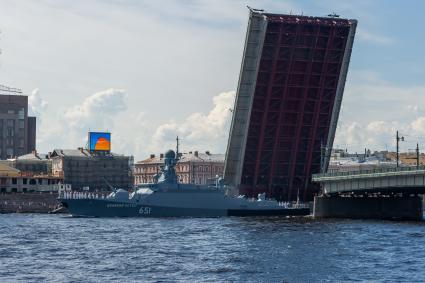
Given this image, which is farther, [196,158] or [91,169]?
[196,158]

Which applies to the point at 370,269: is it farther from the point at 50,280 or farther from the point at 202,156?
the point at 202,156

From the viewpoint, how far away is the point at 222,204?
80875 millimetres

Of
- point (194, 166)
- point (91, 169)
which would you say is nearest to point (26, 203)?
point (91, 169)

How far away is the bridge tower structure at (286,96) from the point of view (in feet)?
245

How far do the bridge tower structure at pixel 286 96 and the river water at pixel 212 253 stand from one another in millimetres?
14885

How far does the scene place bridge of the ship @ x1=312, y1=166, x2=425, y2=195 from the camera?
66.8 m

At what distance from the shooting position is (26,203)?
101 meters

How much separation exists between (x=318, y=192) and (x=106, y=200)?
2027cm

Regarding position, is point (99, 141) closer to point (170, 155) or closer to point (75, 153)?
point (75, 153)

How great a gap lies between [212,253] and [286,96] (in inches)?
1412

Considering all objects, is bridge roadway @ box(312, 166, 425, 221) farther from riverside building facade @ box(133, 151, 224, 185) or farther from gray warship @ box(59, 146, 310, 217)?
riverside building facade @ box(133, 151, 224, 185)

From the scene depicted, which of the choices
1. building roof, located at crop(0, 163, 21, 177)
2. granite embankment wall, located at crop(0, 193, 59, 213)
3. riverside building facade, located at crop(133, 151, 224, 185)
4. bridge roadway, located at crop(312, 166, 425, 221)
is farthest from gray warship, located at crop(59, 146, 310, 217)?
riverside building facade, located at crop(133, 151, 224, 185)

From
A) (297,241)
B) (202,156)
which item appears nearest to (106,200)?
(297,241)

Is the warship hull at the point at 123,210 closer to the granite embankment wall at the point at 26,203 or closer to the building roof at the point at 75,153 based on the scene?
the granite embankment wall at the point at 26,203
